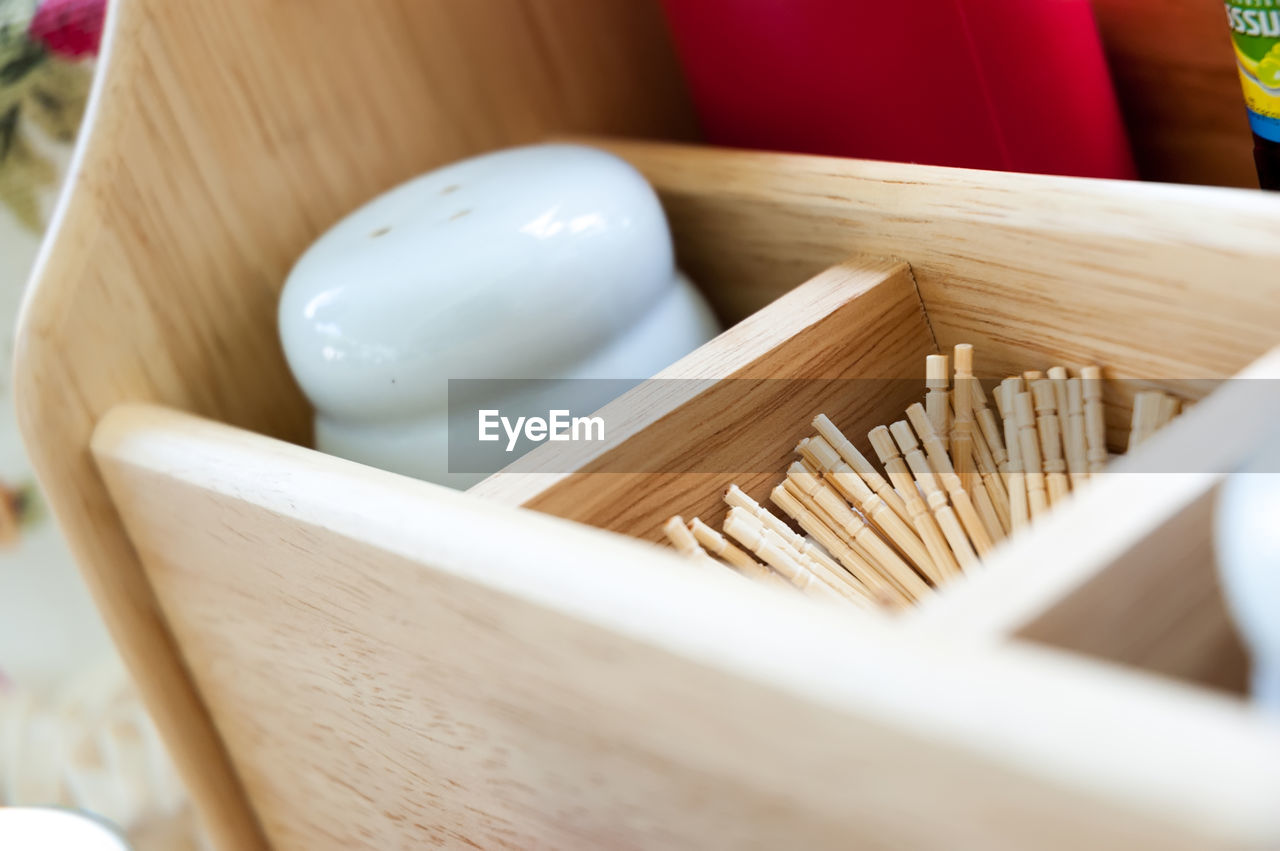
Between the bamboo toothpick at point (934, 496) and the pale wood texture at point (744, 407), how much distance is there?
0.12 ft

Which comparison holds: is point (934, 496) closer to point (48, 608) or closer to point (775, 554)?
point (775, 554)

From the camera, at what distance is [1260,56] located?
41 centimetres

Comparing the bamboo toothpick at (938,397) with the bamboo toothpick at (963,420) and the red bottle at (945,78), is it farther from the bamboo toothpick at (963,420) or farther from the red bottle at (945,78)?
the red bottle at (945,78)

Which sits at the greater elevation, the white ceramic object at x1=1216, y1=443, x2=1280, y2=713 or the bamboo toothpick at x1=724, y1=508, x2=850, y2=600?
the white ceramic object at x1=1216, y1=443, x2=1280, y2=713

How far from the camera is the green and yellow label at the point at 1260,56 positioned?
400mm

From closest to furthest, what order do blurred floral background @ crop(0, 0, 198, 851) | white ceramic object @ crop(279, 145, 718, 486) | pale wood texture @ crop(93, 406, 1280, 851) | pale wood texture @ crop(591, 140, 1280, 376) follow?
pale wood texture @ crop(93, 406, 1280, 851) < pale wood texture @ crop(591, 140, 1280, 376) < white ceramic object @ crop(279, 145, 718, 486) < blurred floral background @ crop(0, 0, 198, 851)

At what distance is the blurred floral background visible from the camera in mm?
694

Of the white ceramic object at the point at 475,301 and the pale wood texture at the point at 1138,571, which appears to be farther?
the white ceramic object at the point at 475,301

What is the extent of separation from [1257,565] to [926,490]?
6.8 inches

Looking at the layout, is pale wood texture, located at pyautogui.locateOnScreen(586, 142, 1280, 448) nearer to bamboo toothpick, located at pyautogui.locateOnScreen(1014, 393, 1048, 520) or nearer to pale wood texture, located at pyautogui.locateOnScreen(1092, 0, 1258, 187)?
bamboo toothpick, located at pyautogui.locateOnScreen(1014, 393, 1048, 520)

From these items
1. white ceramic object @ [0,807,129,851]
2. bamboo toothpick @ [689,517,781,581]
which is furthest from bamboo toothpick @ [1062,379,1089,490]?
white ceramic object @ [0,807,129,851]

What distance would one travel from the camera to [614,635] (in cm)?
28

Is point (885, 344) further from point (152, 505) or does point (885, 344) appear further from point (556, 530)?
point (152, 505)

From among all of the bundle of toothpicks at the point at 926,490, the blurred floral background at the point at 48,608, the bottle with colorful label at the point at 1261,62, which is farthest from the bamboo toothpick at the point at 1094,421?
the blurred floral background at the point at 48,608
